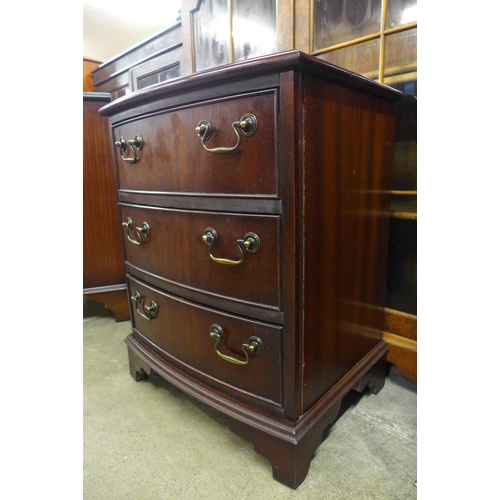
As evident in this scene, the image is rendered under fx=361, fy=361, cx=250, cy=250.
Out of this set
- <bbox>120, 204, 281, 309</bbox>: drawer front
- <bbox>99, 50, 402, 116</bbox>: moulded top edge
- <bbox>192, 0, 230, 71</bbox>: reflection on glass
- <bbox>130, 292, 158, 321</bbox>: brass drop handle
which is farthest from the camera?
<bbox>192, 0, 230, 71</bbox>: reflection on glass

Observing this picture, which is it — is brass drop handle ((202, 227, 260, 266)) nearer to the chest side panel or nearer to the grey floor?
the chest side panel

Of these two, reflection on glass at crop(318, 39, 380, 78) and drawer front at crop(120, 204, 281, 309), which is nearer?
drawer front at crop(120, 204, 281, 309)

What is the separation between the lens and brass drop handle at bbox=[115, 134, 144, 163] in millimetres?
917

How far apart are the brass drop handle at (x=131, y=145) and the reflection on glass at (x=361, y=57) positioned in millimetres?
617

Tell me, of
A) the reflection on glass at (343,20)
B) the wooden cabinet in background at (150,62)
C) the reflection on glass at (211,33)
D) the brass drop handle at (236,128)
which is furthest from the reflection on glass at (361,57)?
the wooden cabinet in background at (150,62)

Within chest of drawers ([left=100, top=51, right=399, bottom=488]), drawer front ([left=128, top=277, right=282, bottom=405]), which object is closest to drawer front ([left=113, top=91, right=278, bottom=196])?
chest of drawers ([left=100, top=51, right=399, bottom=488])

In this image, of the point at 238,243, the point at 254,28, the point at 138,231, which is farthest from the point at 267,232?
the point at 254,28

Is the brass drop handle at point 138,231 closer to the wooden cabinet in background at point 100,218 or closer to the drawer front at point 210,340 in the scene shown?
the drawer front at point 210,340

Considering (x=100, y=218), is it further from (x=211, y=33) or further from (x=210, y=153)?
(x=210, y=153)

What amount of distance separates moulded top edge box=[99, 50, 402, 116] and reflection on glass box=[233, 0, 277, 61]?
0.52 metres

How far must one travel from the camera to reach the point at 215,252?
780 mm

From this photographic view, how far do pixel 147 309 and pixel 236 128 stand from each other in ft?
1.94

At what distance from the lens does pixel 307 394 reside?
30.0 inches
